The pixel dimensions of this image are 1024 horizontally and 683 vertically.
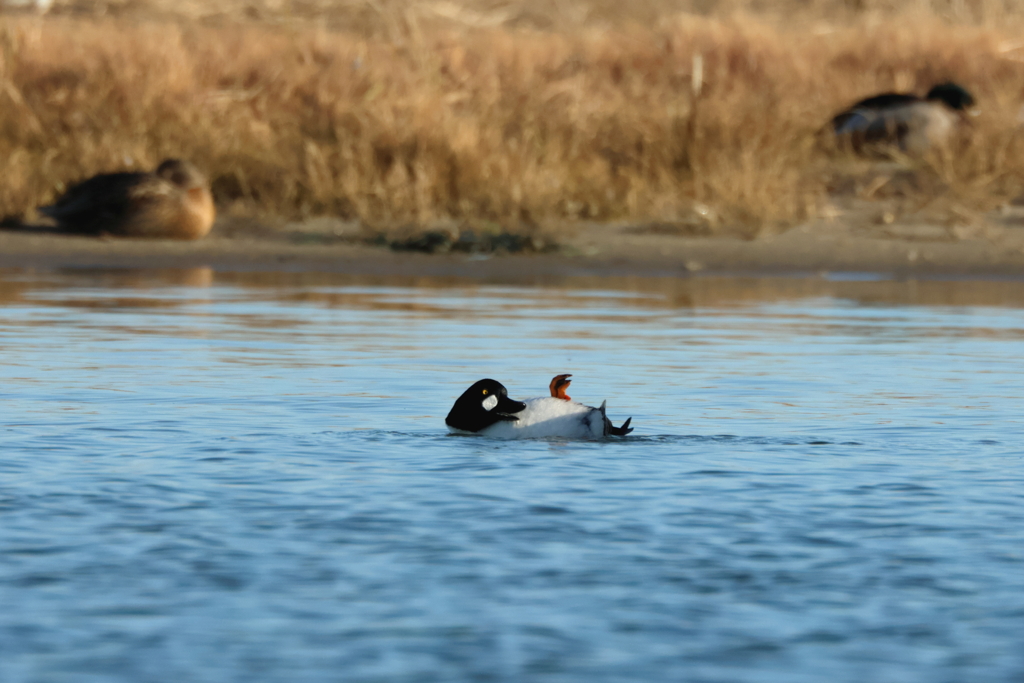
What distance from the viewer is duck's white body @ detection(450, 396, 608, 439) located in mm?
8117

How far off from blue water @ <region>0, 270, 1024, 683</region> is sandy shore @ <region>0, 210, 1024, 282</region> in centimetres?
510

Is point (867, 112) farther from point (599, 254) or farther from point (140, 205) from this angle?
point (140, 205)

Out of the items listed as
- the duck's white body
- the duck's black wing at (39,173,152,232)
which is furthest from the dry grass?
the duck's white body

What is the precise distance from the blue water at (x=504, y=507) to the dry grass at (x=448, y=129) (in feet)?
21.8

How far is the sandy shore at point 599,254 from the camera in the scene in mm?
18141

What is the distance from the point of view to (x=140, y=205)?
18.8m

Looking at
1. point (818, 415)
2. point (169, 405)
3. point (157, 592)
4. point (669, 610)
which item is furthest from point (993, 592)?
point (169, 405)

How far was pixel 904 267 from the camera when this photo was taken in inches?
720

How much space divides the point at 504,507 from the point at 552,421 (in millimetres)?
1495

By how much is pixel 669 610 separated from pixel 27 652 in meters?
1.73

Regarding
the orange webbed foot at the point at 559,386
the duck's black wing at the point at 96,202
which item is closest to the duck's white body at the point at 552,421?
the orange webbed foot at the point at 559,386

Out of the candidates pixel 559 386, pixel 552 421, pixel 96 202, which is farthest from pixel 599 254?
pixel 559 386

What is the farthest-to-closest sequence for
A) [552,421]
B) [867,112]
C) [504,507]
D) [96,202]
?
[867,112] < [96,202] < [552,421] < [504,507]

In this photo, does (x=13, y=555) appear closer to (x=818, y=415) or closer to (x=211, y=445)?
(x=211, y=445)
